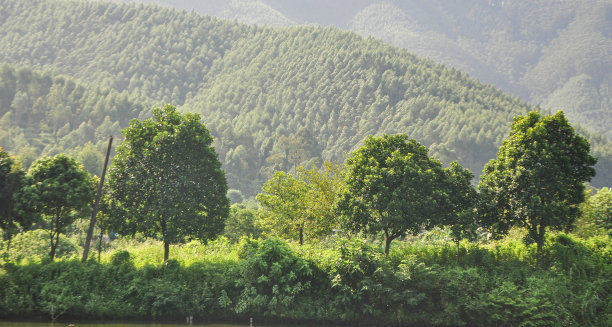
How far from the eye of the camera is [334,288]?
26.5 meters

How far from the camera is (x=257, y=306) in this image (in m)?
25.5

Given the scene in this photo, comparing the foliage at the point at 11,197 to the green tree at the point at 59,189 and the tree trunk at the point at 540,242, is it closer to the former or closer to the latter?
the green tree at the point at 59,189

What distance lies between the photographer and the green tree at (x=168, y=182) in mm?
27922

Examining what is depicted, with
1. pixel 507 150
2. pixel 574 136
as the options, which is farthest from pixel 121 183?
pixel 574 136

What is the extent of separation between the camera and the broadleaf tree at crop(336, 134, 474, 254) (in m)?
27.5

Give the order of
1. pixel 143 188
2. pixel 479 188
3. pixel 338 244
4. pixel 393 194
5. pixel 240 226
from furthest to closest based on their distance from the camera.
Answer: pixel 240 226 → pixel 479 188 → pixel 143 188 → pixel 393 194 → pixel 338 244

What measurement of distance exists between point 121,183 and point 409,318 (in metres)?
19.0

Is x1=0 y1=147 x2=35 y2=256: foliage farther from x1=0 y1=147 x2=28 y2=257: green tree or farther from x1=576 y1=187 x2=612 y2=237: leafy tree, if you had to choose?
x1=576 y1=187 x2=612 y2=237: leafy tree

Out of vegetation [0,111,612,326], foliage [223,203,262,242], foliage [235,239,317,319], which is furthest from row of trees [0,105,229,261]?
foliage [223,203,262,242]

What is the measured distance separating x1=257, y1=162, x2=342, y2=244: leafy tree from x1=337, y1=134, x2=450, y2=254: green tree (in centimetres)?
374

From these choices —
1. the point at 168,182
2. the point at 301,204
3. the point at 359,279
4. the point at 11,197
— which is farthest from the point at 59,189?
the point at 359,279

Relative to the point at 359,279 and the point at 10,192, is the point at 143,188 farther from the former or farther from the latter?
the point at 359,279

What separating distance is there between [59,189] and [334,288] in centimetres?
1662

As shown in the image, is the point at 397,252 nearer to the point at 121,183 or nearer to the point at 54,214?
the point at 121,183
